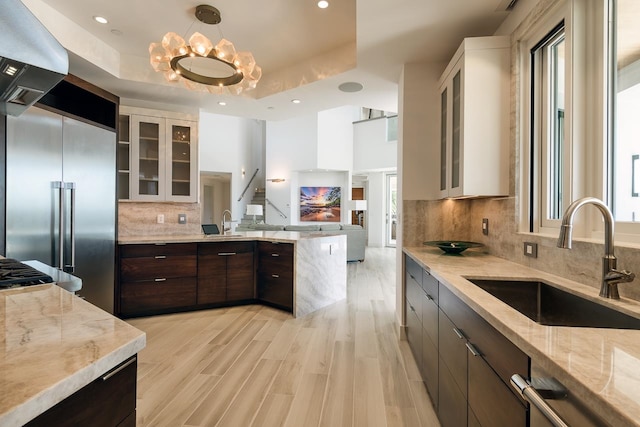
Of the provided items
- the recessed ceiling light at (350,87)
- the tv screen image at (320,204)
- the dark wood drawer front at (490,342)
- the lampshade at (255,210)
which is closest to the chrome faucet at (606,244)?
the dark wood drawer front at (490,342)

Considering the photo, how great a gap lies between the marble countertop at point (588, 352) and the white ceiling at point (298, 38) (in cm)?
192

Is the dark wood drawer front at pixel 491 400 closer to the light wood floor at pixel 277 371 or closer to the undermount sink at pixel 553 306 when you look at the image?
the undermount sink at pixel 553 306

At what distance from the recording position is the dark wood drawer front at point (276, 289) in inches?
139

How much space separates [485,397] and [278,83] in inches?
142

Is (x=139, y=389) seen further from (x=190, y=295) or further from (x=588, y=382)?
(x=588, y=382)

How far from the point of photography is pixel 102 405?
681 millimetres

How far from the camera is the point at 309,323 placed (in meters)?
3.26

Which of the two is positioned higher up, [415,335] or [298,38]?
[298,38]

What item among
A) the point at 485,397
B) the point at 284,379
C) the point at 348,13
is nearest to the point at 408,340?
the point at 284,379

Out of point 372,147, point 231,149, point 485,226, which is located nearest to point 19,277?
point 485,226

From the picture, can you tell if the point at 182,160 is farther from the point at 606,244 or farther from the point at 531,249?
the point at 606,244

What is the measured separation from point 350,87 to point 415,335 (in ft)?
8.57

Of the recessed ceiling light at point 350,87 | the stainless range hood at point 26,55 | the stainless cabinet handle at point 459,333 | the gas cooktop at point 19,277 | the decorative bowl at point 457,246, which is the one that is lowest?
the stainless cabinet handle at point 459,333

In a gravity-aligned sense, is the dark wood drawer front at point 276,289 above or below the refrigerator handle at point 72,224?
below
